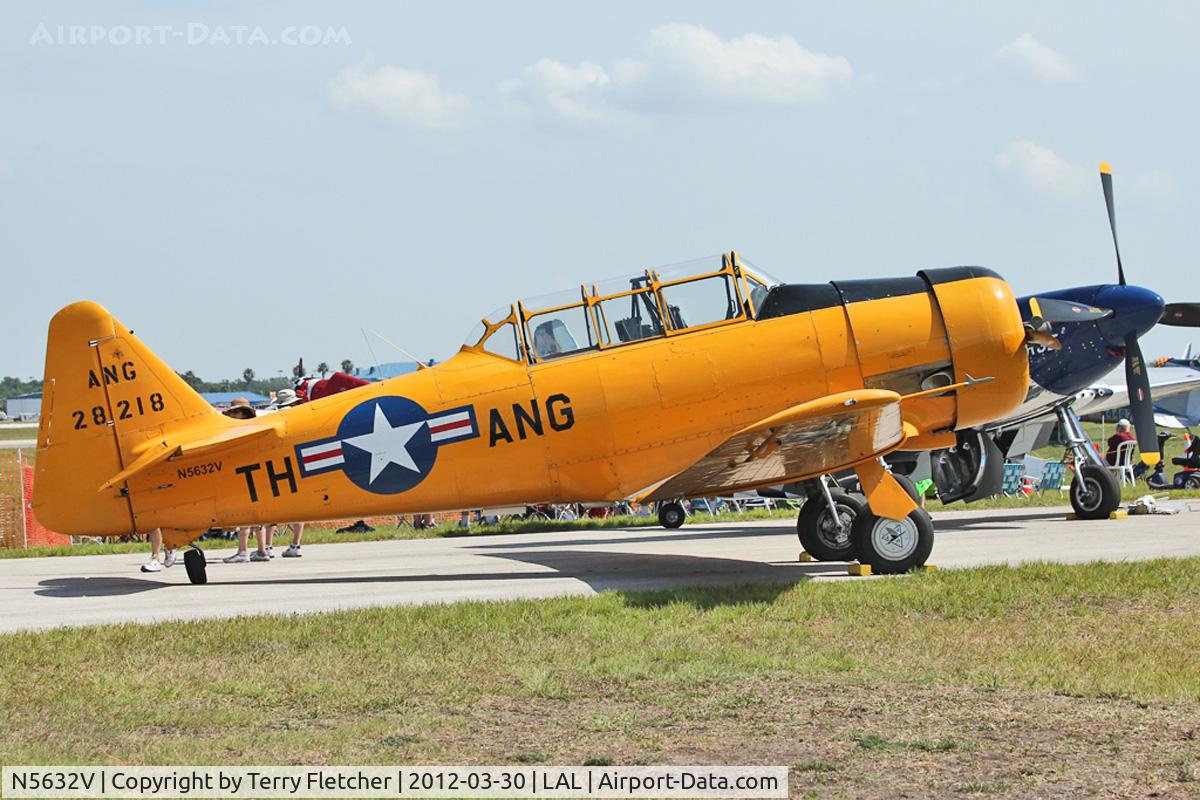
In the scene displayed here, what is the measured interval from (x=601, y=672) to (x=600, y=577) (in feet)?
14.9

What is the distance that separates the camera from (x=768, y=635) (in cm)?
856

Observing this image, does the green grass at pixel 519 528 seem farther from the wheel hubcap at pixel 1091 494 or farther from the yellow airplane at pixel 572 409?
the yellow airplane at pixel 572 409

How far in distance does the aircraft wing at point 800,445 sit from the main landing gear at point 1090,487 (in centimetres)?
699

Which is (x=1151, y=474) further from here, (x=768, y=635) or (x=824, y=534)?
(x=768, y=635)

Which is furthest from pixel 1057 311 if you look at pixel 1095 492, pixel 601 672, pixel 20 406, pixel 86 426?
pixel 20 406

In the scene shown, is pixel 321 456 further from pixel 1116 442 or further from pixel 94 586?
pixel 1116 442

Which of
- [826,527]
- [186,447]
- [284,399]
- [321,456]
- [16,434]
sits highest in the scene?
[16,434]

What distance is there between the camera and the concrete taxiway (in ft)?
35.8

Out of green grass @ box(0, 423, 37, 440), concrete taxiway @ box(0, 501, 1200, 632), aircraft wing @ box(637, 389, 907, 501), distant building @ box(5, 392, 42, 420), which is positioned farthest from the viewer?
distant building @ box(5, 392, 42, 420)

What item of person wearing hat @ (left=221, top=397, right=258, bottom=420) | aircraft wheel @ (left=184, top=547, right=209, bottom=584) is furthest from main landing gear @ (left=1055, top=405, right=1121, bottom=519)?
aircraft wheel @ (left=184, top=547, right=209, bottom=584)

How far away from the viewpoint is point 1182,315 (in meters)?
18.9

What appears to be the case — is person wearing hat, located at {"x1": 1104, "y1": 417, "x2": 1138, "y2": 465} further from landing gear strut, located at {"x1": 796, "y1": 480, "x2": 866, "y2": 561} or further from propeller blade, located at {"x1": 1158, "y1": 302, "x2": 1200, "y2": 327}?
landing gear strut, located at {"x1": 796, "y1": 480, "x2": 866, "y2": 561}

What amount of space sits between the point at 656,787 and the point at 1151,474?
2782 cm

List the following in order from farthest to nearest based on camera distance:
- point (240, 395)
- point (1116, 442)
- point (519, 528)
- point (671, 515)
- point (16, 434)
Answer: point (16, 434) < point (240, 395) < point (1116, 442) < point (519, 528) < point (671, 515)
